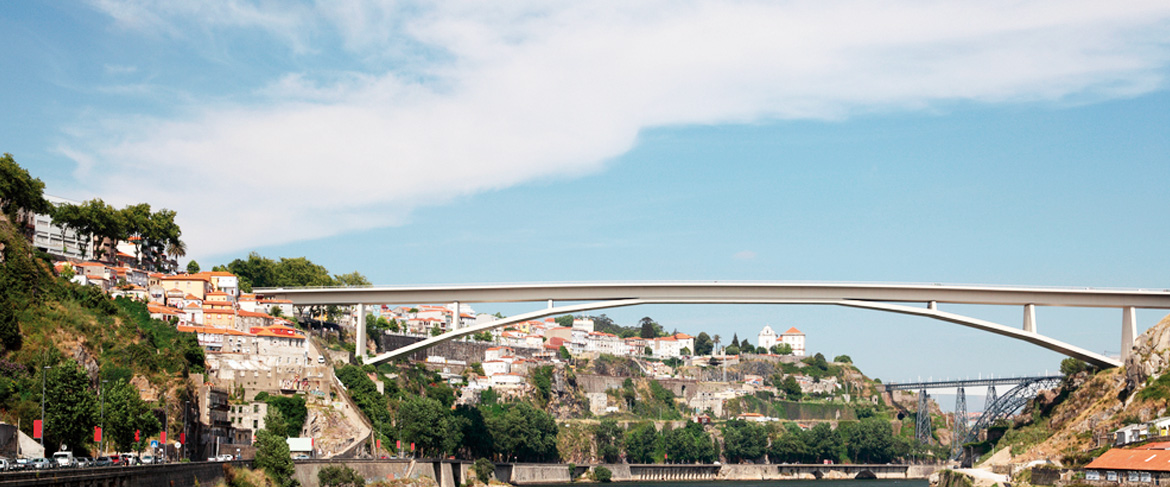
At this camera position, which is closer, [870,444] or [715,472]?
[715,472]

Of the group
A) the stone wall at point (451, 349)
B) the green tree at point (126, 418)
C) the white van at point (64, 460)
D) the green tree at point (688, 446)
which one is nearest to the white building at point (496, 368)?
the stone wall at point (451, 349)

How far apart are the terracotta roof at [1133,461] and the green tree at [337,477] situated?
36828mm

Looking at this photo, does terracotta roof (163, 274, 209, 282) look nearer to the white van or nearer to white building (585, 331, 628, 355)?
the white van

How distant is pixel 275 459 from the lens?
52594 mm

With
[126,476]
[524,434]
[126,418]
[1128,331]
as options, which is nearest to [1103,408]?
[1128,331]

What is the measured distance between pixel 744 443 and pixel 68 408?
9982 centimetres

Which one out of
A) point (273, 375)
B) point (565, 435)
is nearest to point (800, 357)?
point (565, 435)

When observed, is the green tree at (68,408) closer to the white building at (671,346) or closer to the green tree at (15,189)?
the green tree at (15,189)

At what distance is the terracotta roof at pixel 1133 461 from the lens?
51656 mm

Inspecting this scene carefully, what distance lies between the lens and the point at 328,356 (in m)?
83.5

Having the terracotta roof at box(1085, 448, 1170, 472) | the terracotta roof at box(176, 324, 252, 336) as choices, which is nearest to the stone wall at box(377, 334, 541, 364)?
the terracotta roof at box(176, 324, 252, 336)

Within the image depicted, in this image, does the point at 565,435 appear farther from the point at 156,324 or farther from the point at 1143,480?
the point at 1143,480

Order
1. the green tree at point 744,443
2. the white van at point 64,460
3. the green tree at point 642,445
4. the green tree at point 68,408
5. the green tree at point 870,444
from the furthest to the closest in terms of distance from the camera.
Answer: the green tree at point 870,444, the green tree at point 744,443, the green tree at point 642,445, the green tree at point 68,408, the white van at point 64,460

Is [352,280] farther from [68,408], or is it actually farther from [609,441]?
[68,408]
